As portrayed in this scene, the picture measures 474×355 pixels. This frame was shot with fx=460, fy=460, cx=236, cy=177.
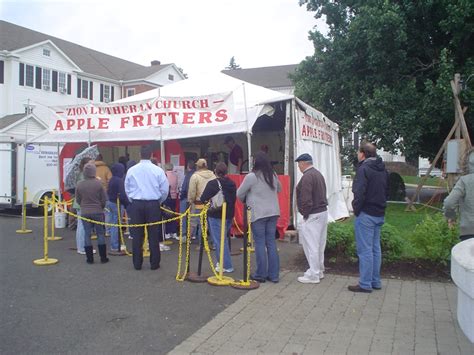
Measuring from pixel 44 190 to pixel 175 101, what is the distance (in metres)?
7.83

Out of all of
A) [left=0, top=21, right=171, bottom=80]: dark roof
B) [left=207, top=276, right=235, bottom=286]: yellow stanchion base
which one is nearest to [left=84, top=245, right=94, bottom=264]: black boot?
[left=207, top=276, right=235, bottom=286]: yellow stanchion base

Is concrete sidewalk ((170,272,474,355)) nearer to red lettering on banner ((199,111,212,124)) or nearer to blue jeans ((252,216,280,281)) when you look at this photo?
blue jeans ((252,216,280,281))

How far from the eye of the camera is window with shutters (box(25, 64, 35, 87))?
33.0 m

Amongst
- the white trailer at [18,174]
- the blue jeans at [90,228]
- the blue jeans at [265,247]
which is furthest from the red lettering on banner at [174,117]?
the white trailer at [18,174]

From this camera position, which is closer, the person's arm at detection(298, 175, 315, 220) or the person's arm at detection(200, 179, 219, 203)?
the person's arm at detection(298, 175, 315, 220)

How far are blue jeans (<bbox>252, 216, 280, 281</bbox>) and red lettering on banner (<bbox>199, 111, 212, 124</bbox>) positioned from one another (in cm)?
388

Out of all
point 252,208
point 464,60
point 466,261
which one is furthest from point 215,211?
point 464,60

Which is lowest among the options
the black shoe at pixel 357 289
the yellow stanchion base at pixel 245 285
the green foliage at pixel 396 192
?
the black shoe at pixel 357 289

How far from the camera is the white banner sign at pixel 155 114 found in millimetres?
10023

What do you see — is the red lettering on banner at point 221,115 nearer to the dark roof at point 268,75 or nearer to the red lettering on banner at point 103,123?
the red lettering on banner at point 103,123

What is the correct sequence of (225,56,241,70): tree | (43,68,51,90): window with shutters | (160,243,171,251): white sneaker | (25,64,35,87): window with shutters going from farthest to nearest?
(225,56,241,70): tree → (43,68,51,90): window with shutters → (25,64,35,87): window with shutters → (160,243,171,251): white sneaker

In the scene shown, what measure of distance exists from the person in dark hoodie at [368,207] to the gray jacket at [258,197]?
118 cm

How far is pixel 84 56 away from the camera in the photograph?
1660 inches

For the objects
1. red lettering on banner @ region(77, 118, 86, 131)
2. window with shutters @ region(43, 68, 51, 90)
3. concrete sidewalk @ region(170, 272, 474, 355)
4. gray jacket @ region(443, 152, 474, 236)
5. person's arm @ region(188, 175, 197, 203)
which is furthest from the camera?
window with shutters @ region(43, 68, 51, 90)
